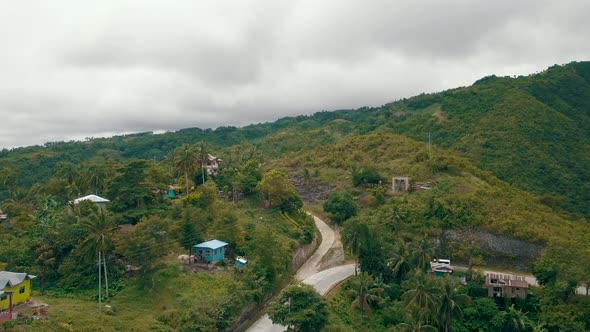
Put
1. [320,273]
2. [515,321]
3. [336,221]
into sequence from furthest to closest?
[336,221], [320,273], [515,321]

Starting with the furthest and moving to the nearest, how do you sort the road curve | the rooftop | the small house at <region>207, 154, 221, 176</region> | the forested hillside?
the forested hillside
the small house at <region>207, 154, 221, 176</region>
the road curve
the rooftop

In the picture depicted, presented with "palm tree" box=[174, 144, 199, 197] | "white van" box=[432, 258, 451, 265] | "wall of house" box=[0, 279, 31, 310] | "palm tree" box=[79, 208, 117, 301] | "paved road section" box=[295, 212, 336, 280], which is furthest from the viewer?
"palm tree" box=[174, 144, 199, 197]

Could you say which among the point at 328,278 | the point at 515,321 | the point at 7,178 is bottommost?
the point at 515,321

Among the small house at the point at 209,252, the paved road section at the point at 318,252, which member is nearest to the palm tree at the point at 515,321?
the paved road section at the point at 318,252

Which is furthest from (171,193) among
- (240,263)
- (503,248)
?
(503,248)

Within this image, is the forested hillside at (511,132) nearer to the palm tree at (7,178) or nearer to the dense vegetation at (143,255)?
the palm tree at (7,178)

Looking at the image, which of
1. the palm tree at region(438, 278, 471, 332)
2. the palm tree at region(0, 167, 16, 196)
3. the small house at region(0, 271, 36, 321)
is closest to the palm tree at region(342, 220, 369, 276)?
the palm tree at region(438, 278, 471, 332)

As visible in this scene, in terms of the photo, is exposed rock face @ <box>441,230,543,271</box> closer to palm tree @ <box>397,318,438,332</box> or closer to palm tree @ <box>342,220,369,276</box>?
palm tree @ <box>342,220,369,276</box>

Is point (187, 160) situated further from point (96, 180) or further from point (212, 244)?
point (212, 244)
